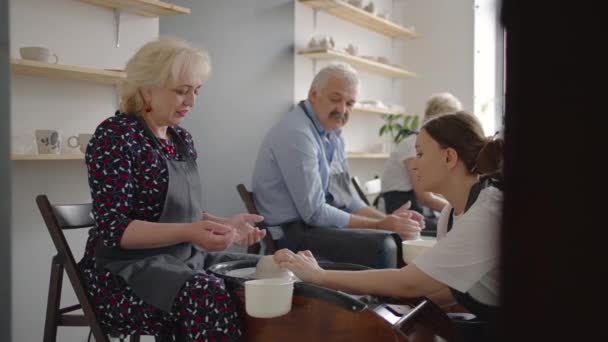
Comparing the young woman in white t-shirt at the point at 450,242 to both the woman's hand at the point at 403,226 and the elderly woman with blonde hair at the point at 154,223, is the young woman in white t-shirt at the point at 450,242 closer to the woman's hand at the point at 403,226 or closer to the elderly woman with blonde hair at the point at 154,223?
the elderly woman with blonde hair at the point at 154,223

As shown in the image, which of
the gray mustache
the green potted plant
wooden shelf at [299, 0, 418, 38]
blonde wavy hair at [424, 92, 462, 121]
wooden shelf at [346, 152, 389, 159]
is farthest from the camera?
the green potted plant

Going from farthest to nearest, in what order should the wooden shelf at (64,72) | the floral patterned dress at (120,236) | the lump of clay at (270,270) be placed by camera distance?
1. the wooden shelf at (64,72)
2. the lump of clay at (270,270)
3. the floral patterned dress at (120,236)

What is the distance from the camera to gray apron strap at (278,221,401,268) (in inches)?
91.4

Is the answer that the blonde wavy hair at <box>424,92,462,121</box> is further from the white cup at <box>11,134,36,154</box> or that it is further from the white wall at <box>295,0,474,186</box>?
the white cup at <box>11,134,36,154</box>

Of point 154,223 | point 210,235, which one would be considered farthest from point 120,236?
point 210,235

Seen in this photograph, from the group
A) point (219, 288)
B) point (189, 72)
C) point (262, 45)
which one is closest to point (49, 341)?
point (219, 288)

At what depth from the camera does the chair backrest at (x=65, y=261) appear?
1.58m

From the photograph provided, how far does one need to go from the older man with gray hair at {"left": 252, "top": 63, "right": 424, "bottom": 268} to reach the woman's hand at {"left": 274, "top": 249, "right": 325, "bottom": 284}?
2.45 ft

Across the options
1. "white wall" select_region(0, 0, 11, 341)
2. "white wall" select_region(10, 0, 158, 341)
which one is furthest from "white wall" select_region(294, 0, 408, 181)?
"white wall" select_region(0, 0, 11, 341)

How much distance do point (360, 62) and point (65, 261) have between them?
3.38 meters

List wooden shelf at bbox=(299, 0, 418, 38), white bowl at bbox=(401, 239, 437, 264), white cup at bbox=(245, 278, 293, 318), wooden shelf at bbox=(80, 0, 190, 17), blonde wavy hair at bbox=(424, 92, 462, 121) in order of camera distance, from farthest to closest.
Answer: wooden shelf at bbox=(299, 0, 418, 38) → blonde wavy hair at bbox=(424, 92, 462, 121) → wooden shelf at bbox=(80, 0, 190, 17) → white bowl at bbox=(401, 239, 437, 264) → white cup at bbox=(245, 278, 293, 318)

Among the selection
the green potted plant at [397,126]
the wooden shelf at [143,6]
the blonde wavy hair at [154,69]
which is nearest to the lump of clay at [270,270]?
the blonde wavy hair at [154,69]

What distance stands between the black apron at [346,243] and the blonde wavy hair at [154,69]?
0.88 m

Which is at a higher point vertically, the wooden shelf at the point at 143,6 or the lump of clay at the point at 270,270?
the wooden shelf at the point at 143,6
